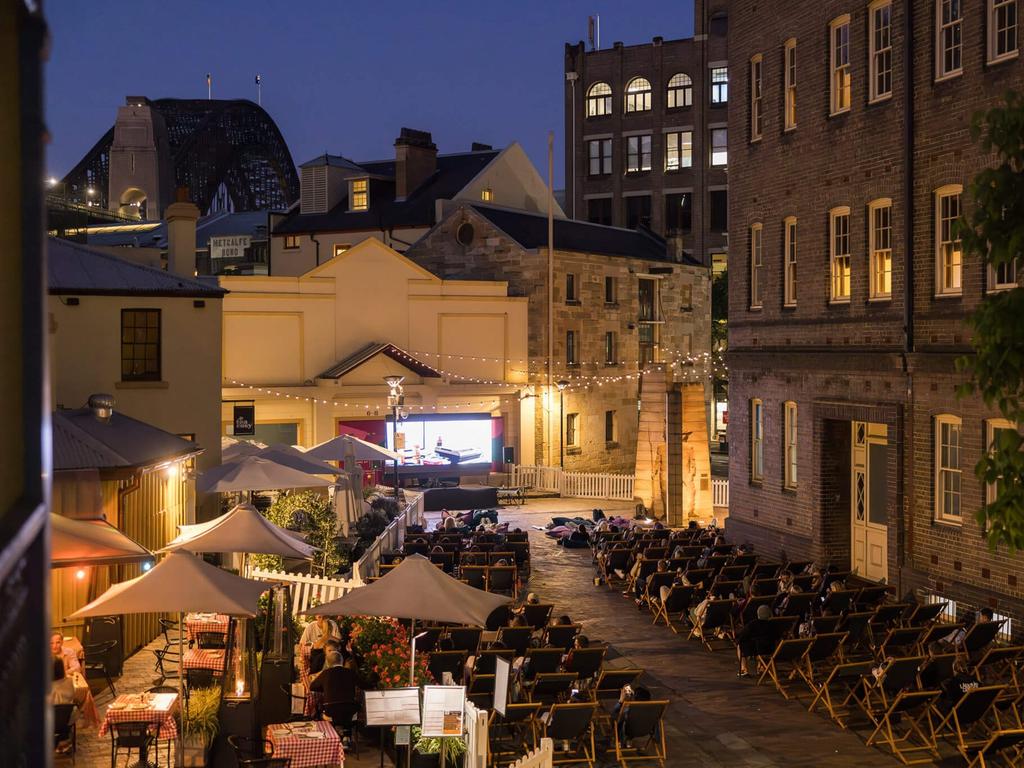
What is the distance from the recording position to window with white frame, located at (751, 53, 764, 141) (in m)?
28.8

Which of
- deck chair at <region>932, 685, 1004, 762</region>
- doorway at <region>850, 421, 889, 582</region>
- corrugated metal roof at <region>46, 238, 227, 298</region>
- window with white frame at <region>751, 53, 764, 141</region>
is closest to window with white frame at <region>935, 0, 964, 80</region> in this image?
doorway at <region>850, 421, 889, 582</region>

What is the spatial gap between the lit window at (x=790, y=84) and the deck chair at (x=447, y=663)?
619 inches

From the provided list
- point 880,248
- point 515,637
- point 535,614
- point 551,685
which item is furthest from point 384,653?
point 880,248

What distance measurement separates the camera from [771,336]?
1097 inches

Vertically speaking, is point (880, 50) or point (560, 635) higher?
point (880, 50)

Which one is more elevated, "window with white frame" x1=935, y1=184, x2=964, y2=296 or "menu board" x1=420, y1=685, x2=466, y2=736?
"window with white frame" x1=935, y1=184, x2=964, y2=296

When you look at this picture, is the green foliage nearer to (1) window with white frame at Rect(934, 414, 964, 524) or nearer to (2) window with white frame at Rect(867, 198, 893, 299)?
(1) window with white frame at Rect(934, 414, 964, 524)

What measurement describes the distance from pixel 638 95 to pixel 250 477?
186 feet

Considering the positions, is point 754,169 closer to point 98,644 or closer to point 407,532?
point 407,532

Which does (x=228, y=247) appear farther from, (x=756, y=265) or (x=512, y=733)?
(x=512, y=733)

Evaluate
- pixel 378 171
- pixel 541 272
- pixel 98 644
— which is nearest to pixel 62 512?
pixel 98 644

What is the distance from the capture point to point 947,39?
2184 cm

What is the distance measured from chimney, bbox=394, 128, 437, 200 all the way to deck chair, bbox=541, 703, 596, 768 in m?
46.9

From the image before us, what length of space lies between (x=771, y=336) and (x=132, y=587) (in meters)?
17.9
